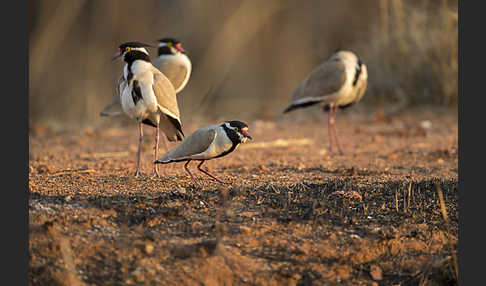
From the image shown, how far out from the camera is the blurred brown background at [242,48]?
1098 centimetres

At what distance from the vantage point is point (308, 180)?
228 inches

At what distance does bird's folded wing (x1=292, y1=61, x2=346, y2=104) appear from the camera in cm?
855

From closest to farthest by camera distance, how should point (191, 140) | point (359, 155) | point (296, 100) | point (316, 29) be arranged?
point (191, 140) → point (359, 155) → point (296, 100) → point (316, 29)

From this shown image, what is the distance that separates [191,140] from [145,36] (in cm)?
865

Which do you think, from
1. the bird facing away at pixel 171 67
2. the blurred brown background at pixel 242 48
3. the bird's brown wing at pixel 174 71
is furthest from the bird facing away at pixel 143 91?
the blurred brown background at pixel 242 48

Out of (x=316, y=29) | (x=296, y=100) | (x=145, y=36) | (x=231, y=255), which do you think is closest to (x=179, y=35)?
(x=145, y=36)

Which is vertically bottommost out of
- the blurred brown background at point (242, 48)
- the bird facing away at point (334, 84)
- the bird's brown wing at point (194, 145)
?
the bird's brown wing at point (194, 145)

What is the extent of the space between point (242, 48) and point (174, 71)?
724cm

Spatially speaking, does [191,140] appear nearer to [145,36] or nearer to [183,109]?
[183,109]

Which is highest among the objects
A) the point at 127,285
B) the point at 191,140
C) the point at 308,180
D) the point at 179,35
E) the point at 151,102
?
the point at 179,35

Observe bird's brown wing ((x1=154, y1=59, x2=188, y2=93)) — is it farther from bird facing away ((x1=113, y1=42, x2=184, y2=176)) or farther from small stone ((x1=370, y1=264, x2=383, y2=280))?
small stone ((x1=370, y1=264, x2=383, y2=280))

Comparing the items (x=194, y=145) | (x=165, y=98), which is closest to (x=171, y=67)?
(x=165, y=98)

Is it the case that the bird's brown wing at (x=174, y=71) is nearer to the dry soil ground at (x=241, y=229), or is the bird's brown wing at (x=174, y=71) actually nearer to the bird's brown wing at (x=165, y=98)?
the bird's brown wing at (x=165, y=98)

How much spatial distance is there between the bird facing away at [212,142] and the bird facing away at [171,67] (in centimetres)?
245
